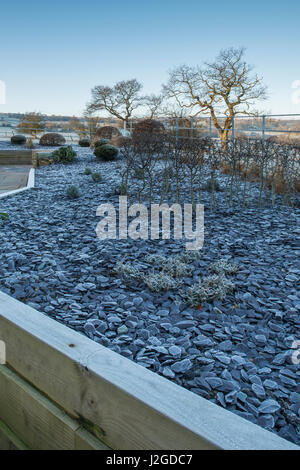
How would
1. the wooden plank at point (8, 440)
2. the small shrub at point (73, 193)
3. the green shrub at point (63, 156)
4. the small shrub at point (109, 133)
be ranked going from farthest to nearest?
1. the small shrub at point (109, 133)
2. the green shrub at point (63, 156)
3. the small shrub at point (73, 193)
4. the wooden plank at point (8, 440)

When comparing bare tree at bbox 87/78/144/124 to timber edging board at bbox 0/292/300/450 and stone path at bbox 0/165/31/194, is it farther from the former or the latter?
timber edging board at bbox 0/292/300/450

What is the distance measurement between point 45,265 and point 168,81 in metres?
14.0

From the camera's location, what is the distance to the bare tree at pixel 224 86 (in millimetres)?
13383

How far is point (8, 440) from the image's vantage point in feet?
4.05

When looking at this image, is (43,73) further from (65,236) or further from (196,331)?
(196,331)

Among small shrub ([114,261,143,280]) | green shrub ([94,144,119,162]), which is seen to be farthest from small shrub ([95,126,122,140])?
small shrub ([114,261,143,280])

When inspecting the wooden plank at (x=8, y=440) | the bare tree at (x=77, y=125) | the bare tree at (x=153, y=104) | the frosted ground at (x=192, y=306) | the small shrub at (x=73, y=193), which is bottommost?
the wooden plank at (x=8, y=440)

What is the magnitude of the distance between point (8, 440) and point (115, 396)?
0.63 m

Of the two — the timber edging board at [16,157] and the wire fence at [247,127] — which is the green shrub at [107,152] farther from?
the timber edging board at [16,157]

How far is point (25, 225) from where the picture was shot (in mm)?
3758

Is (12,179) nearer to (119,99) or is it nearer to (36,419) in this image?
(36,419)

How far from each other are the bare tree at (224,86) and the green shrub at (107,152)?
5113 millimetres

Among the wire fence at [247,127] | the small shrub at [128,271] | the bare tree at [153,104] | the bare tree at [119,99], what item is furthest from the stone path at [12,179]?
the bare tree at [119,99]

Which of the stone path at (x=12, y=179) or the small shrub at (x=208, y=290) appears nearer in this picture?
the small shrub at (x=208, y=290)
